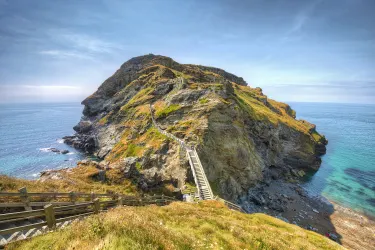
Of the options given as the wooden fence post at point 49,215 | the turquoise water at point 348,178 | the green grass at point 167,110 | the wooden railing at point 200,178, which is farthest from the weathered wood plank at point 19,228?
the turquoise water at point 348,178

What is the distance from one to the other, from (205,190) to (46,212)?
23.8 meters

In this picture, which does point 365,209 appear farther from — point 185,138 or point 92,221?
point 92,221

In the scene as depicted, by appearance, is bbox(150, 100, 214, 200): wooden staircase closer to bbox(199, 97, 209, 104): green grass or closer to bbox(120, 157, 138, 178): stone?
bbox(120, 157, 138, 178): stone

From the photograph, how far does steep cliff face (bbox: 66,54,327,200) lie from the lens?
4000 centimetres

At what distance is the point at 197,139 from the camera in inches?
1730

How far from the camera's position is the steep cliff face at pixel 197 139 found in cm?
4000

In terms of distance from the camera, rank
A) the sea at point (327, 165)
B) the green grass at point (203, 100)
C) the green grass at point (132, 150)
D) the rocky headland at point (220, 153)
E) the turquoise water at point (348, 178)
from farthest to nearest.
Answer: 1. the sea at point (327, 165)
2. the green grass at point (203, 100)
3. the turquoise water at point (348, 178)
4. the green grass at point (132, 150)
5. the rocky headland at point (220, 153)

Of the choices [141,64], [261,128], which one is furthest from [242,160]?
[141,64]

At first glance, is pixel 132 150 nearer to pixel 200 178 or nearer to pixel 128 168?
pixel 200 178

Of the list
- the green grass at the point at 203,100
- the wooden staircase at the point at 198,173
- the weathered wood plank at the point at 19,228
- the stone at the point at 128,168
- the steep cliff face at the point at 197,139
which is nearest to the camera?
the weathered wood plank at the point at 19,228

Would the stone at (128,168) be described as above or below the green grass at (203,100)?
below

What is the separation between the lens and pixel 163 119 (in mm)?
57469

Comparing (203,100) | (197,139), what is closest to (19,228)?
(197,139)

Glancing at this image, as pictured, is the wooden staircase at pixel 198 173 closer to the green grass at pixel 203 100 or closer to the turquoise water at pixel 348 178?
the green grass at pixel 203 100
